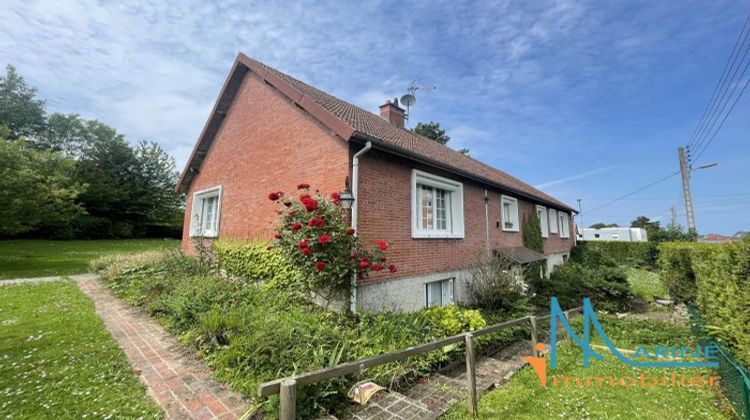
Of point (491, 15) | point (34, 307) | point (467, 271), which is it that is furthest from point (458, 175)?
point (34, 307)

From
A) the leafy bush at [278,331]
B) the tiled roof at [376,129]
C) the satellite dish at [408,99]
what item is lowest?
the leafy bush at [278,331]

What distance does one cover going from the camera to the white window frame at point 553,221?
17.2 meters

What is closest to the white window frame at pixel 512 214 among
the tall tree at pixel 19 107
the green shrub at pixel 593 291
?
the green shrub at pixel 593 291

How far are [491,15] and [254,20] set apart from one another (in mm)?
5439

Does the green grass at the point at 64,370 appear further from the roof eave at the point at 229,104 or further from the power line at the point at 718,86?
the power line at the point at 718,86

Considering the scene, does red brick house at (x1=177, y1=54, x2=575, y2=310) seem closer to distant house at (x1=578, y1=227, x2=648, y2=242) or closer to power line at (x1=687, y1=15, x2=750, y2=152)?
power line at (x1=687, y1=15, x2=750, y2=152)

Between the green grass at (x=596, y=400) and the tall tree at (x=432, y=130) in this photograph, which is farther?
A: the tall tree at (x=432, y=130)

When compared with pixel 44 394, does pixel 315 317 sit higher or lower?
higher

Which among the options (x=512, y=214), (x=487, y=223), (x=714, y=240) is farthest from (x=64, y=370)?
(x=714, y=240)

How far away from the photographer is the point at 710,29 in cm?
752

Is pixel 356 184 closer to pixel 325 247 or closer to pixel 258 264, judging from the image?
pixel 325 247

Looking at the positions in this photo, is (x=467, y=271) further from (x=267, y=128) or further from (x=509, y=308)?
(x=267, y=128)

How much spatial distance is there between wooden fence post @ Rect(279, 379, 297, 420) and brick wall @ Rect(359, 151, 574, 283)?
383 cm

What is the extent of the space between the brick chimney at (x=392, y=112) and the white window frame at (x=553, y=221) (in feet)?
34.4
